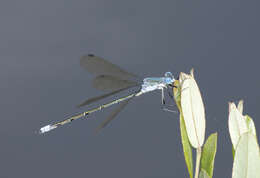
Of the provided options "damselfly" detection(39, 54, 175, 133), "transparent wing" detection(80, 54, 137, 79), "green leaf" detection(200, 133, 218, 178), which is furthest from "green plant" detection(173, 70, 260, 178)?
"transparent wing" detection(80, 54, 137, 79)

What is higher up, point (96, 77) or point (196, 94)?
point (96, 77)

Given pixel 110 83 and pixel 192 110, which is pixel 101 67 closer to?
pixel 110 83

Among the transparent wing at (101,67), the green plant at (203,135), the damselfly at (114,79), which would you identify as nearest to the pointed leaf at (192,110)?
the green plant at (203,135)

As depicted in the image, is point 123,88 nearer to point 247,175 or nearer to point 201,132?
point 201,132

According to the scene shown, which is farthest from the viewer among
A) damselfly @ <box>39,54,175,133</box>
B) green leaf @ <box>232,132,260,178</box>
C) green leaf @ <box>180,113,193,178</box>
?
damselfly @ <box>39,54,175,133</box>

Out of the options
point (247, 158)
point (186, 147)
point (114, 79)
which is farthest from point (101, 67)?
point (247, 158)

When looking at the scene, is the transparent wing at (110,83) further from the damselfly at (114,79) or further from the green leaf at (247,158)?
the green leaf at (247,158)

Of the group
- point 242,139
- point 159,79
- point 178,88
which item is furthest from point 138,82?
point 242,139

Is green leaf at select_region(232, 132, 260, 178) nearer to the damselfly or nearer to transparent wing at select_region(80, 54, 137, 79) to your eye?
the damselfly
